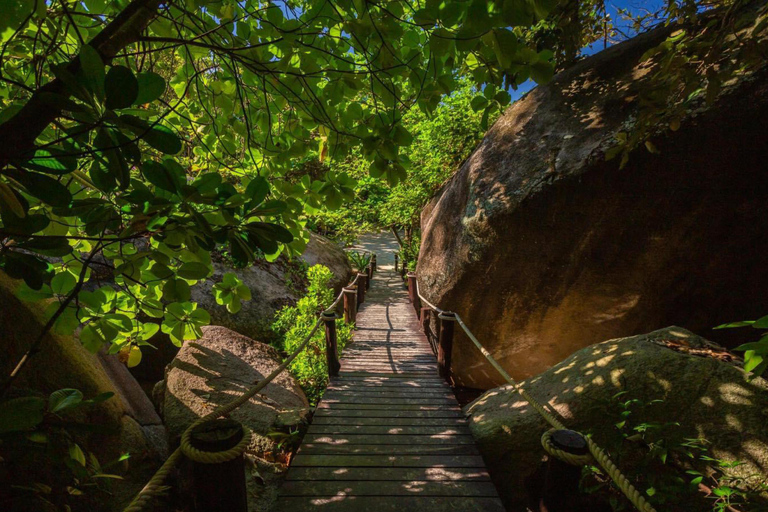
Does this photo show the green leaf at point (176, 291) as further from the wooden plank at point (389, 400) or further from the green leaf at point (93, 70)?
the wooden plank at point (389, 400)

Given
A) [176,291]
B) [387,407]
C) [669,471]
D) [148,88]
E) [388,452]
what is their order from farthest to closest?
[387,407] < [388,452] < [669,471] < [176,291] < [148,88]

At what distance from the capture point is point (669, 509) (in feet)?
7.09

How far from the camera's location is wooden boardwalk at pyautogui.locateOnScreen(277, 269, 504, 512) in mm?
2512

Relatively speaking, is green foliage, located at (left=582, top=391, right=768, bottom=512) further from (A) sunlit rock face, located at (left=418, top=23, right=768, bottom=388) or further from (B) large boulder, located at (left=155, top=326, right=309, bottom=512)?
(B) large boulder, located at (left=155, top=326, right=309, bottom=512)

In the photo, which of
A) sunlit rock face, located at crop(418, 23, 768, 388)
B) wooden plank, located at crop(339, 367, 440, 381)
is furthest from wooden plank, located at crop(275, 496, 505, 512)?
sunlit rock face, located at crop(418, 23, 768, 388)

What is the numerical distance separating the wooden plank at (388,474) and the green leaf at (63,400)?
83.1 inches

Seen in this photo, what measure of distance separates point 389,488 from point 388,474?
0.54ft

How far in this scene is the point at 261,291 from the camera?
8672mm

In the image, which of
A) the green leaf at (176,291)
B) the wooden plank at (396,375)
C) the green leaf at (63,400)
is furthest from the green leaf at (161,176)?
the wooden plank at (396,375)

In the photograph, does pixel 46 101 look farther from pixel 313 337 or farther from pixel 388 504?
pixel 313 337

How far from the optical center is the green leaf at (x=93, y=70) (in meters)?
0.72

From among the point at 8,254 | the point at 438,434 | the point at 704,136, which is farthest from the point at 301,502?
the point at 704,136

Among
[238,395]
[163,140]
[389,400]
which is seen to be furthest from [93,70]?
[238,395]

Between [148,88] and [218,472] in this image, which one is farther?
[218,472]
